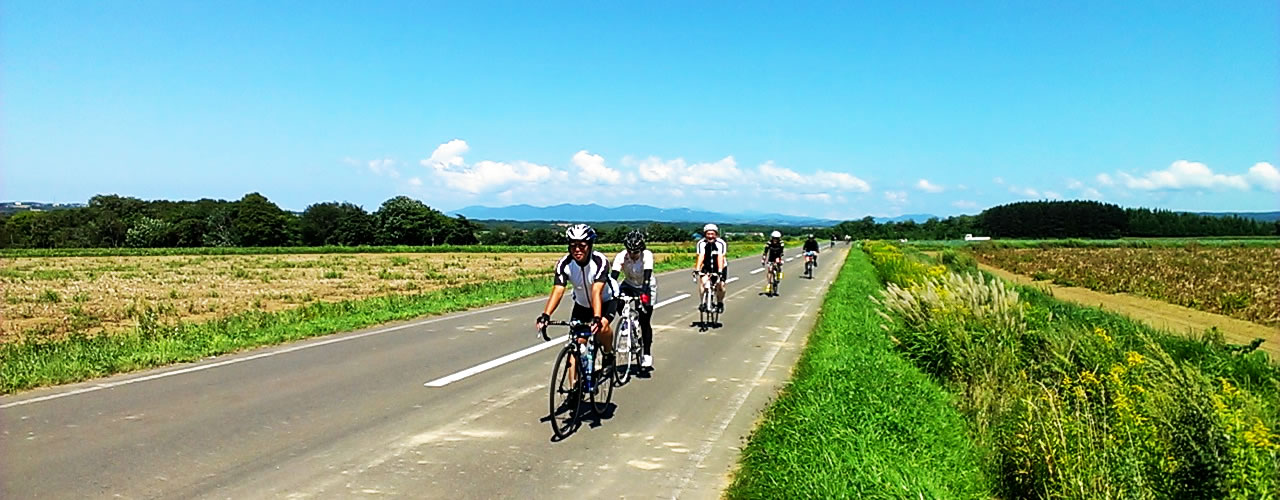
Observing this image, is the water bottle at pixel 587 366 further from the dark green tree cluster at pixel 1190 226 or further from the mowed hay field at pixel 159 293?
the dark green tree cluster at pixel 1190 226

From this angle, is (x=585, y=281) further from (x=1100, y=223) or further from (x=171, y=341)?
(x=1100, y=223)

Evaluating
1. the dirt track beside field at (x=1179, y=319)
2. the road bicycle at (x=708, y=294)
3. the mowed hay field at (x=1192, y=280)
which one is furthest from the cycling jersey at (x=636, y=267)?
the mowed hay field at (x=1192, y=280)

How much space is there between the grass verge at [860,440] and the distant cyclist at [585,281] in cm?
174

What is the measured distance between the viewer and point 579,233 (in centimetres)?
728

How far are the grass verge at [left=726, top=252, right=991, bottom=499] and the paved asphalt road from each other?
0.41 metres

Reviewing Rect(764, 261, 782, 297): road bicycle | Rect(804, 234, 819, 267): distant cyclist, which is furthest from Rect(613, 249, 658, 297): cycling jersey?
Rect(804, 234, 819, 267): distant cyclist

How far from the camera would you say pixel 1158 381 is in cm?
579

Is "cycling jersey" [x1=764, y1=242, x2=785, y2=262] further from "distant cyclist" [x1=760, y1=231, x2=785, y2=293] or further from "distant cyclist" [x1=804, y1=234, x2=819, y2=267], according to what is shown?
"distant cyclist" [x1=804, y1=234, x2=819, y2=267]

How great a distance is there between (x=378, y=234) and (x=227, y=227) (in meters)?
18.0

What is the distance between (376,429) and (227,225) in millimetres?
102822

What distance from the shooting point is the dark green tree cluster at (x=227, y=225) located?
9581 centimetres

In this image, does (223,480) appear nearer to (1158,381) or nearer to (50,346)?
(1158,381)

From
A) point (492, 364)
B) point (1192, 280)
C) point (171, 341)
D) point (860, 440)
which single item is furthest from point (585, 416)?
point (1192, 280)

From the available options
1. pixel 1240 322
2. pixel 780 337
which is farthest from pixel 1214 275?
pixel 780 337
